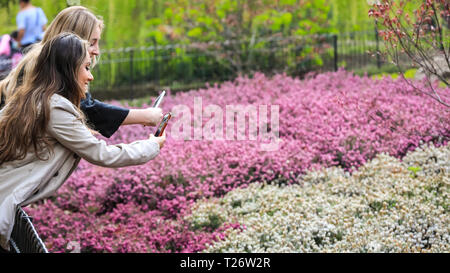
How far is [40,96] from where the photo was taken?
2639 millimetres

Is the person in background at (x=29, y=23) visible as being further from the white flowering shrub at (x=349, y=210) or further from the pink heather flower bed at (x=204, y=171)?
the white flowering shrub at (x=349, y=210)

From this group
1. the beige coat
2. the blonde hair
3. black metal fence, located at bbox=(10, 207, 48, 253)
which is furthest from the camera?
the blonde hair

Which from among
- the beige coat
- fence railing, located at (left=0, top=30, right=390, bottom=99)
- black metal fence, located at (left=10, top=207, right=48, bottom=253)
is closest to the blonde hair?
the beige coat

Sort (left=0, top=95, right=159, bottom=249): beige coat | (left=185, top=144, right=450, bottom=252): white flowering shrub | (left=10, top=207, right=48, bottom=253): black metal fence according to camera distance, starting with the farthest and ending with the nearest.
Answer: (left=185, top=144, right=450, bottom=252): white flowering shrub < (left=0, top=95, right=159, bottom=249): beige coat < (left=10, top=207, right=48, bottom=253): black metal fence

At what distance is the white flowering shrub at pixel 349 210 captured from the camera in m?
3.86

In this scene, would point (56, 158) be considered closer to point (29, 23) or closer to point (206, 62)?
point (29, 23)

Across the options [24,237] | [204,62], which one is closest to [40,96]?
[24,237]

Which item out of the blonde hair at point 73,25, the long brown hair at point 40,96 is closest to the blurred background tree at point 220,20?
the blonde hair at point 73,25

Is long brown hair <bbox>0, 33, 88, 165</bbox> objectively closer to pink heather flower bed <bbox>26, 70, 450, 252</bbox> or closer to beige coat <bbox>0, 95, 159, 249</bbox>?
beige coat <bbox>0, 95, 159, 249</bbox>

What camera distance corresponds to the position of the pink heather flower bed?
4684 mm

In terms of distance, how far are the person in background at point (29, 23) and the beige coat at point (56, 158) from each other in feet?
21.1

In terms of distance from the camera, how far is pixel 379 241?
378cm

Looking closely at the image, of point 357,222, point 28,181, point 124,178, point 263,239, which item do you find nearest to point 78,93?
point 28,181
